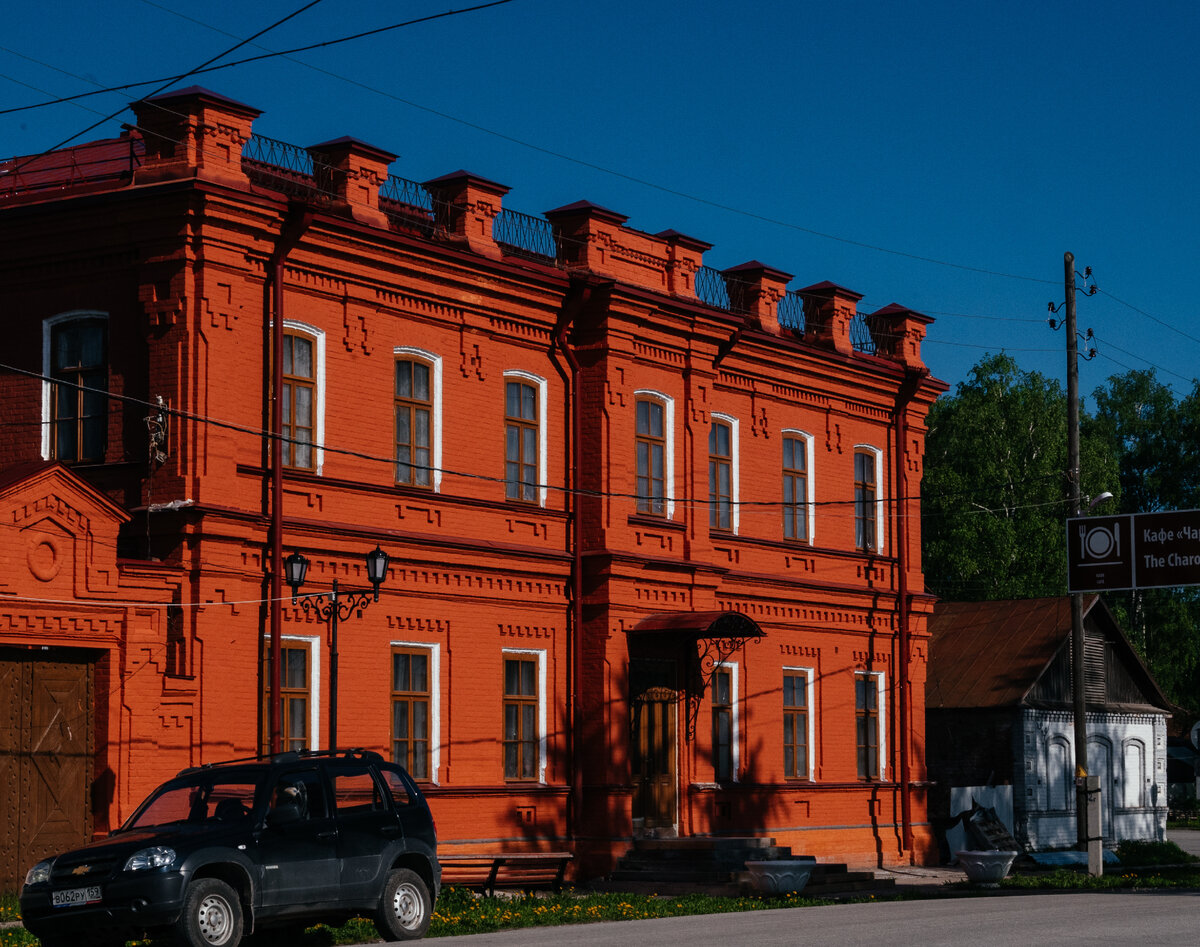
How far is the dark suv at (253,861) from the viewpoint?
14.9 meters

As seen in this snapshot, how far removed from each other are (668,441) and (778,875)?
307 inches

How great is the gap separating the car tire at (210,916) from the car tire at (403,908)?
1.81m

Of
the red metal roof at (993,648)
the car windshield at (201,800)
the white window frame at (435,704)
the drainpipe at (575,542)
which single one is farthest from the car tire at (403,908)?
the red metal roof at (993,648)

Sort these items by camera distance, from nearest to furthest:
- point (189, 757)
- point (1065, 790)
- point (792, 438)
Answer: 1. point (189, 757)
2. point (792, 438)
3. point (1065, 790)

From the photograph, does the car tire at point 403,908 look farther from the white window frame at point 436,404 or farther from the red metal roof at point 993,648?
the red metal roof at point 993,648

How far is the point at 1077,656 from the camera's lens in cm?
2997

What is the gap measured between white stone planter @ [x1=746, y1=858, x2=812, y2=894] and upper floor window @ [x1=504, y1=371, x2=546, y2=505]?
6.48 meters

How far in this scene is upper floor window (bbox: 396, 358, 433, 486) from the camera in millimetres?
25312

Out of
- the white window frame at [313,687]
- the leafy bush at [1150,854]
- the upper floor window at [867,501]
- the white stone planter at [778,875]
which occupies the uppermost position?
the upper floor window at [867,501]

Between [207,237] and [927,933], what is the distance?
38.6 feet

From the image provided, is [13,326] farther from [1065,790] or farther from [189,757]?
[1065,790]

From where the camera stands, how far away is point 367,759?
57.2ft

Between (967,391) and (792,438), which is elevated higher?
(967,391)

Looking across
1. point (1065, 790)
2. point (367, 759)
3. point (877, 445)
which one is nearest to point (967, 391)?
point (1065, 790)
